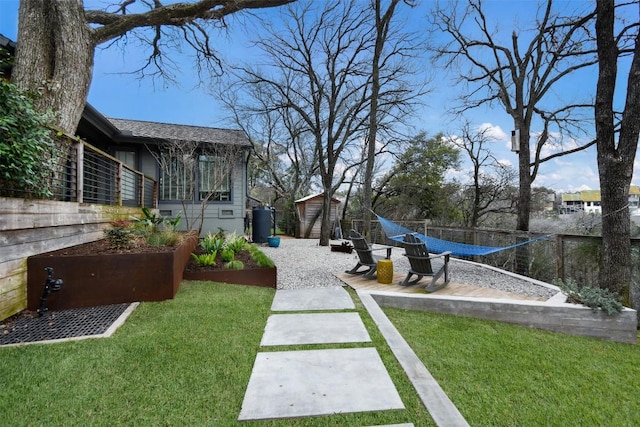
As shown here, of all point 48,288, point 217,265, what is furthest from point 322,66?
point 48,288

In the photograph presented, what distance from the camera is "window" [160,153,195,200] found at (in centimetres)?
940

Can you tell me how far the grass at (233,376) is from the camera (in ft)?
5.59

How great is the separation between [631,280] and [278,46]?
39.6 feet

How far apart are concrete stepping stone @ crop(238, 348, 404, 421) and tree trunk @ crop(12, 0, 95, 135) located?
483 cm

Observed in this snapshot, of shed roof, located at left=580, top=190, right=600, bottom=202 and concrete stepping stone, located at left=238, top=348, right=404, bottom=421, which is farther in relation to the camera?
shed roof, located at left=580, top=190, right=600, bottom=202

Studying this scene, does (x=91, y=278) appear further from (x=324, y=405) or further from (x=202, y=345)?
(x=324, y=405)

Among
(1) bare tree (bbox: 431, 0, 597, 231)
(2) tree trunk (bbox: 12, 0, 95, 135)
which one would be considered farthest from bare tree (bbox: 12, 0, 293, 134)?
(1) bare tree (bbox: 431, 0, 597, 231)

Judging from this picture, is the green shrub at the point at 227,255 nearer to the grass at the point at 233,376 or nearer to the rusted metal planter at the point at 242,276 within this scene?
the rusted metal planter at the point at 242,276

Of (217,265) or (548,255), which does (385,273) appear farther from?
(548,255)

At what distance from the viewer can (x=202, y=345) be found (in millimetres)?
2523

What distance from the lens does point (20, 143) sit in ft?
Result: 9.32

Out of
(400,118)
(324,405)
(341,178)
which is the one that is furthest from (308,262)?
(341,178)

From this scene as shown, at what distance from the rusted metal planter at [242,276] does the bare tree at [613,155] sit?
16.4 feet

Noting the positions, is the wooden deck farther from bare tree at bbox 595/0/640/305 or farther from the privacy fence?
the privacy fence
